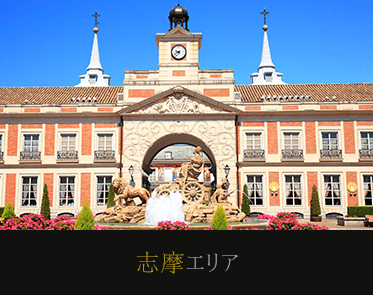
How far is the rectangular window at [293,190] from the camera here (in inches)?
1236

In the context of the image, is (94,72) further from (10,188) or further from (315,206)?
(315,206)

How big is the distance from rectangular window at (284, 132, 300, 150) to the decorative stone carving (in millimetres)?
6067

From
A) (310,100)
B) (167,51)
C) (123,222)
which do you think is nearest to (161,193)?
(123,222)

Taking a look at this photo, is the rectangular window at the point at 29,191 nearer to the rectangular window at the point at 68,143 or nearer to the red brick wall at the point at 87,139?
the rectangular window at the point at 68,143

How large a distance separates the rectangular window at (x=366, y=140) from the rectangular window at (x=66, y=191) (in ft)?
79.5

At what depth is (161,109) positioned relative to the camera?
3178 centimetres

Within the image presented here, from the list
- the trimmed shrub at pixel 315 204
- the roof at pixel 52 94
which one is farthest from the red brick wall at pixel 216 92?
the trimmed shrub at pixel 315 204

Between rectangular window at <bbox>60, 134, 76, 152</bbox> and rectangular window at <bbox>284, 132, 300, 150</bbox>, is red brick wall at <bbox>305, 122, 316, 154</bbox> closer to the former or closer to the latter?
rectangular window at <bbox>284, 132, 300, 150</bbox>

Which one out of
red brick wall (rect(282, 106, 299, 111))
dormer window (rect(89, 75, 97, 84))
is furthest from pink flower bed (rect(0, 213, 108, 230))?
dormer window (rect(89, 75, 97, 84))

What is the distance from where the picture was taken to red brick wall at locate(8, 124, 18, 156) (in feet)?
106

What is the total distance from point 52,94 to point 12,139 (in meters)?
6.38

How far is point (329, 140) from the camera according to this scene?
32188 mm
